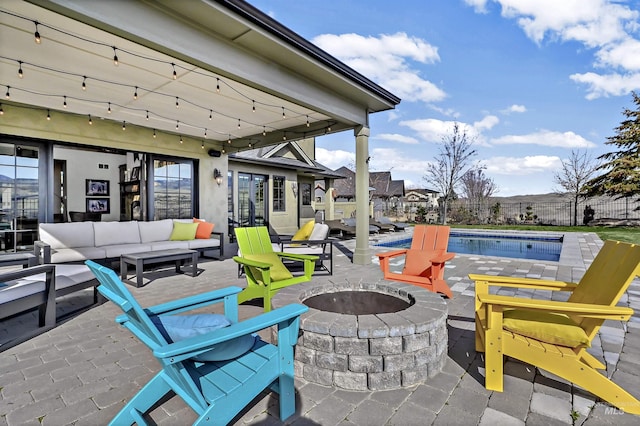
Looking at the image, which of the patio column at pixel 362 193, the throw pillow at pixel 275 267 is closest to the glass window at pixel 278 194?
the patio column at pixel 362 193

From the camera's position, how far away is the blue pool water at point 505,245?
350 inches

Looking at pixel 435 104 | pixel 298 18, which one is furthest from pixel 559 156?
pixel 298 18

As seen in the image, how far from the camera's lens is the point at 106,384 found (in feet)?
6.73

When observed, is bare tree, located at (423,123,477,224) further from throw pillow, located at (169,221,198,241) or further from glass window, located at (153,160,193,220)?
throw pillow, located at (169,221,198,241)

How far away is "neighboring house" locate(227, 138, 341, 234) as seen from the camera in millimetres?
10781

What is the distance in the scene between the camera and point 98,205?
10.5m

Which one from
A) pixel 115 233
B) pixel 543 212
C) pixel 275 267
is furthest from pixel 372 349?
pixel 543 212

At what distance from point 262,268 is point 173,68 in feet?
9.61

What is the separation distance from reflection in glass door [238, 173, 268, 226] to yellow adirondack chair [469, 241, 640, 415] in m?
9.93

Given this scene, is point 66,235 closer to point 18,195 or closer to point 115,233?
point 115,233

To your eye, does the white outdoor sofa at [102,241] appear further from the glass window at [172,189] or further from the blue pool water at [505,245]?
the blue pool water at [505,245]

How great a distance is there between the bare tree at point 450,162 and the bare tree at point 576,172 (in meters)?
6.43

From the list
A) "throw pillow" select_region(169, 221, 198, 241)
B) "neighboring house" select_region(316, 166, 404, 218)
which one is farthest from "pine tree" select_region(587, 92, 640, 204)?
"throw pillow" select_region(169, 221, 198, 241)

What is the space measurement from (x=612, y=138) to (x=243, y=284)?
21.8 meters
